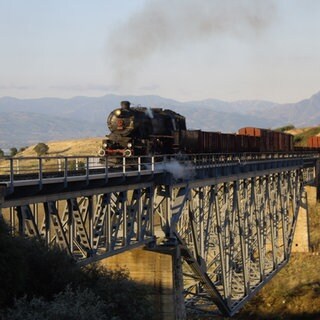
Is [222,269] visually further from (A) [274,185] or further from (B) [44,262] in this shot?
(B) [44,262]

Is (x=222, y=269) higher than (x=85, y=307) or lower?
lower

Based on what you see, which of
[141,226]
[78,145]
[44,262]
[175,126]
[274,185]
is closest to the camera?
[44,262]

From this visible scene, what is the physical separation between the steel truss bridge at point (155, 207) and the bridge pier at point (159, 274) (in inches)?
23.7

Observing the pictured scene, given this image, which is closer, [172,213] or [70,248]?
[70,248]

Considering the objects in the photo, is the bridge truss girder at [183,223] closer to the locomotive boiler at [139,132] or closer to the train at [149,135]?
the train at [149,135]

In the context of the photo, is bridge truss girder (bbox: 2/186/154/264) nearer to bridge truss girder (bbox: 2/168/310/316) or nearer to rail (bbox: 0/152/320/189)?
bridge truss girder (bbox: 2/168/310/316)

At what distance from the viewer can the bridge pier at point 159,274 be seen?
2725cm

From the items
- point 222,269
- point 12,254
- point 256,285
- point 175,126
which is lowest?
point 256,285

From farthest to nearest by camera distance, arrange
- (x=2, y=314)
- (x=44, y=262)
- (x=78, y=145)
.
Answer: (x=78, y=145) < (x=44, y=262) < (x=2, y=314)

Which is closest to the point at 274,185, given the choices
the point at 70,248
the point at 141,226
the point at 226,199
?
the point at 226,199

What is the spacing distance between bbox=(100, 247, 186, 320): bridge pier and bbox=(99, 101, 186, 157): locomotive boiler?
672 cm

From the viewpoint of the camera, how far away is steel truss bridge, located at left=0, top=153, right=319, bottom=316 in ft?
64.6

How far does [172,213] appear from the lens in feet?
96.5

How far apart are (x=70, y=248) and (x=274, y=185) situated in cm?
3464
